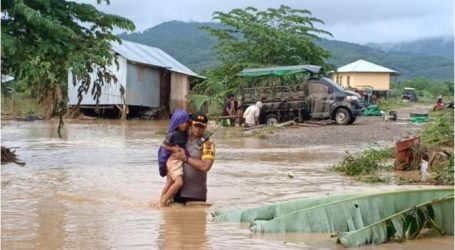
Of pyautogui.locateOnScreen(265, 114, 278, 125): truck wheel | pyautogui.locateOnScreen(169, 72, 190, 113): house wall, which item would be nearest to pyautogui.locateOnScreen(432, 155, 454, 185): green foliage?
pyautogui.locateOnScreen(265, 114, 278, 125): truck wheel

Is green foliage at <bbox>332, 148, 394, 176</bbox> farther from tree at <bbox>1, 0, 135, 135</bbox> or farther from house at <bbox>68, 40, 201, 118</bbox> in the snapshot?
house at <bbox>68, 40, 201, 118</bbox>

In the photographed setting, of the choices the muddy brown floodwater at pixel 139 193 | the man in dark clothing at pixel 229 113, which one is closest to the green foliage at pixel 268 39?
the man in dark clothing at pixel 229 113

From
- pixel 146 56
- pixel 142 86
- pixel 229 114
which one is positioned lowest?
pixel 229 114

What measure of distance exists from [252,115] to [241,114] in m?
1.50

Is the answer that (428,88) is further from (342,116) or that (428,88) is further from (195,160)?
(195,160)

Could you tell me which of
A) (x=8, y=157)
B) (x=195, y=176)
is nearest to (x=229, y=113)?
(x=8, y=157)

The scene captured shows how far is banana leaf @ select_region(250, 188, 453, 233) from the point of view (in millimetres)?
6035

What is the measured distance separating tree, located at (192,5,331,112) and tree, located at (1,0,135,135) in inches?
836

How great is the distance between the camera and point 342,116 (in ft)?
86.1

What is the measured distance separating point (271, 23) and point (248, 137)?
1774 cm

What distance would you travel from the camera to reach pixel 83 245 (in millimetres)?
6105

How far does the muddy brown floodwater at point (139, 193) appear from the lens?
6254mm

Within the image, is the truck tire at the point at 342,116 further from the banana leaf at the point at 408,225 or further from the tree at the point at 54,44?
the banana leaf at the point at 408,225

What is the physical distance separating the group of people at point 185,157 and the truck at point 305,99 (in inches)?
723
